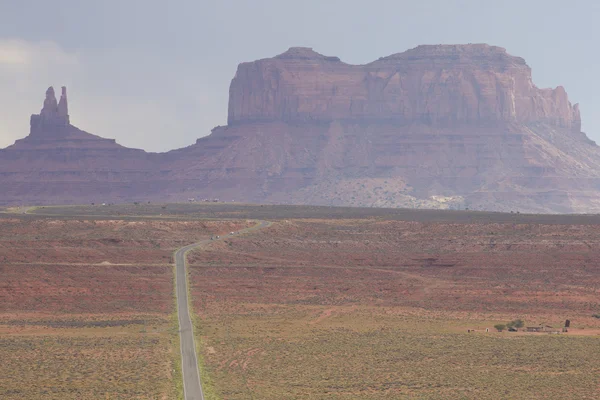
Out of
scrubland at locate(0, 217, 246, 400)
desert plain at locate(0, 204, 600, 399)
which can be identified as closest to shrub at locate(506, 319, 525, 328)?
desert plain at locate(0, 204, 600, 399)

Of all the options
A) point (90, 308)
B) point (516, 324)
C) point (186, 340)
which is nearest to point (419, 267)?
point (516, 324)

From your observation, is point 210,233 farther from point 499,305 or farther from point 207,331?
point 207,331

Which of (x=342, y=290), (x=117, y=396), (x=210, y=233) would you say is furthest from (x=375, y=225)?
(x=117, y=396)

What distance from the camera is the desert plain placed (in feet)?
210

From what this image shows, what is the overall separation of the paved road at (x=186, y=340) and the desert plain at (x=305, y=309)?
25.5 inches

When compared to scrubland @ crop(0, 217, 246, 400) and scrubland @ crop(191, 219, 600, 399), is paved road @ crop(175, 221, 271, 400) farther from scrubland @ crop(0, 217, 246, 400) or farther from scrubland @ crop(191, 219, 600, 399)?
scrubland @ crop(191, 219, 600, 399)

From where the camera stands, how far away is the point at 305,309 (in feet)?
309

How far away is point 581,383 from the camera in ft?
210

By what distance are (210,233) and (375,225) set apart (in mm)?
26001

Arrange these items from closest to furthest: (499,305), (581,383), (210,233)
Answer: (581,383)
(499,305)
(210,233)

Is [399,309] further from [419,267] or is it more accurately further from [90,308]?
[419,267]

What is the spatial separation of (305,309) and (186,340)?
1933 cm

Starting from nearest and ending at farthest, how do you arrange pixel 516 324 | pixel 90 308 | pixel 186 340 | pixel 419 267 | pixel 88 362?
1. pixel 88 362
2. pixel 186 340
3. pixel 516 324
4. pixel 90 308
5. pixel 419 267

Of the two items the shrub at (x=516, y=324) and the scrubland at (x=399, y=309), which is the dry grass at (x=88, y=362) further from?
the shrub at (x=516, y=324)
